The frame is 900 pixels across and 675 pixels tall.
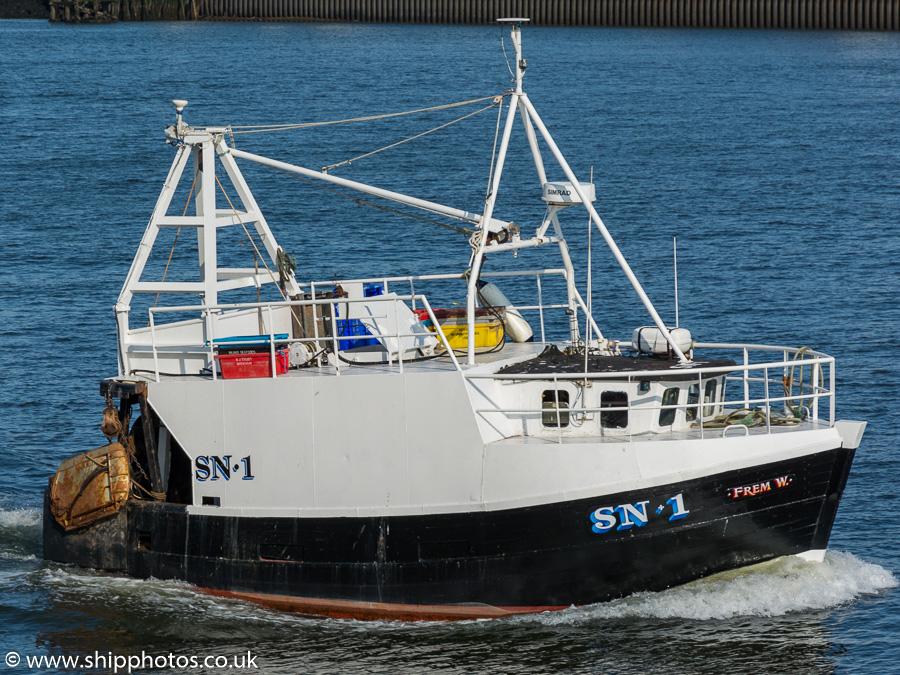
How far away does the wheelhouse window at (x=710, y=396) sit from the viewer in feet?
67.7

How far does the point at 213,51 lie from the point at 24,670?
93.6 meters

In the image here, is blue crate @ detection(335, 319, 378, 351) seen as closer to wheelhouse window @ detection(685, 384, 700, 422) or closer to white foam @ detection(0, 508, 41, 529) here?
wheelhouse window @ detection(685, 384, 700, 422)

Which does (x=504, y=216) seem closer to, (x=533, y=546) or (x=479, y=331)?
(x=479, y=331)

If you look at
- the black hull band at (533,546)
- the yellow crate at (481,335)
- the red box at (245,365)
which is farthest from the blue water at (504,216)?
the yellow crate at (481,335)

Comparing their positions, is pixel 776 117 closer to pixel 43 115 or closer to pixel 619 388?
pixel 43 115

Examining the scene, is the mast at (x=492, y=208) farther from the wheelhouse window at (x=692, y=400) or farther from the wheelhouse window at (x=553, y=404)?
→ the wheelhouse window at (x=553, y=404)

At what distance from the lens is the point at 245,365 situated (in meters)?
20.5

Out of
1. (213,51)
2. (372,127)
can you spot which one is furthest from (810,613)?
(213,51)

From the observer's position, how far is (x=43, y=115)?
75875mm

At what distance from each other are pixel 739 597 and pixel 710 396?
11.4ft

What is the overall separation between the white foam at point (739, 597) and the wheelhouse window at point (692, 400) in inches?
108

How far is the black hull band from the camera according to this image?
19.2 metres

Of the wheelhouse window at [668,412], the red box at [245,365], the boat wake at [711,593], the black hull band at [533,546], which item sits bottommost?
the boat wake at [711,593]

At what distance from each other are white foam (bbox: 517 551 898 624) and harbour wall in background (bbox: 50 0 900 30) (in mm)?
94901
